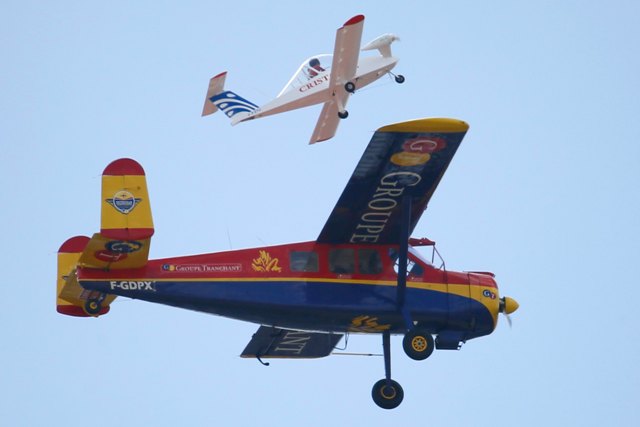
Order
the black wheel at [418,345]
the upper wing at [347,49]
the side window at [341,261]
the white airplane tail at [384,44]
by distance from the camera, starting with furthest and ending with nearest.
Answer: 1. the white airplane tail at [384,44]
2. the upper wing at [347,49]
3. the side window at [341,261]
4. the black wheel at [418,345]

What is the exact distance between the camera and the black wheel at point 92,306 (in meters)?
24.3

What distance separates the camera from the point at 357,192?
80.7ft

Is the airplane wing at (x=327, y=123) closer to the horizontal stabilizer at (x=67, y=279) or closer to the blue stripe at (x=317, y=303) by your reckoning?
the horizontal stabilizer at (x=67, y=279)

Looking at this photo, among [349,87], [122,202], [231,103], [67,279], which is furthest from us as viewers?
[231,103]

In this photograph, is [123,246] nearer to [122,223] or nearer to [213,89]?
[122,223]

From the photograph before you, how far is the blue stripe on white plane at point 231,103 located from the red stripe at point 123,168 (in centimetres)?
2609

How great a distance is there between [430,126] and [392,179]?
60.9 inches

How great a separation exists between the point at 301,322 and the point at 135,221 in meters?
3.97

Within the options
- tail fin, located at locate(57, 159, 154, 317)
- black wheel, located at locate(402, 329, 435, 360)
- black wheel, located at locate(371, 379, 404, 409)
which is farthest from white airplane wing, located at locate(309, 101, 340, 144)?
tail fin, located at locate(57, 159, 154, 317)

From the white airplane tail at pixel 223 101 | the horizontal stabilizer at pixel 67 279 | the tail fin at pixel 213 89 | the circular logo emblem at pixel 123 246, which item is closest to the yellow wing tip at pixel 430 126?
the circular logo emblem at pixel 123 246

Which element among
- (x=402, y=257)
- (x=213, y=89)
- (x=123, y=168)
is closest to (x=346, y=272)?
(x=402, y=257)

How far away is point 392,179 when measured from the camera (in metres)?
24.5

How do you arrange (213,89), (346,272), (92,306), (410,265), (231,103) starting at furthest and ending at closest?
(213,89)
(231,103)
(410,265)
(346,272)
(92,306)

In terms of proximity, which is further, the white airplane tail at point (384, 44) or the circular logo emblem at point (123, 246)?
the white airplane tail at point (384, 44)
